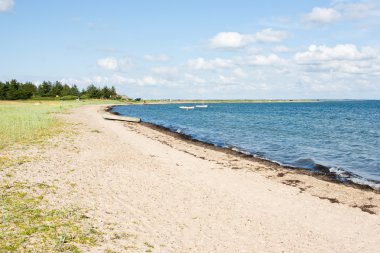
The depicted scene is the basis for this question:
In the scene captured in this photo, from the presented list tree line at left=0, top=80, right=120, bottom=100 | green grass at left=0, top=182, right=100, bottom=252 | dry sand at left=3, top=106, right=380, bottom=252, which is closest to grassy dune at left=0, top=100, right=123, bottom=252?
green grass at left=0, top=182, right=100, bottom=252

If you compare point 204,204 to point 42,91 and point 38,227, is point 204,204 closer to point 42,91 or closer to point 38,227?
point 38,227

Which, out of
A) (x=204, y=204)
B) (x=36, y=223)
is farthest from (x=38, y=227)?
(x=204, y=204)

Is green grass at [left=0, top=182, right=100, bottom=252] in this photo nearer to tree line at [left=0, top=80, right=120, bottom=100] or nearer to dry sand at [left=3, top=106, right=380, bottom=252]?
dry sand at [left=3, top=106, right=380, bottom=252]

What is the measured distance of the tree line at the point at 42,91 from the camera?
122 metres

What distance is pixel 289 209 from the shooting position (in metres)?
14.2

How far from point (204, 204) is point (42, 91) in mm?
157498

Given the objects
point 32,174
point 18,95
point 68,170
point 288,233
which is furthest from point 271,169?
point 18,95

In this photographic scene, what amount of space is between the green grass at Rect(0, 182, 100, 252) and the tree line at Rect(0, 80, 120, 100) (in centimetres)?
12439

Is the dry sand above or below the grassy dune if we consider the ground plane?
below

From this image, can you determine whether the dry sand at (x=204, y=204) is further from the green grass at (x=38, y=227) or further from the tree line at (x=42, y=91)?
the tree line at (x=42, y=91)

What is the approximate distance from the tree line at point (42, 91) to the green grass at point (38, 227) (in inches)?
4897

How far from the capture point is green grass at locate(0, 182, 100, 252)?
28.8ft

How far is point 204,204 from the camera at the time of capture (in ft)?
46.0

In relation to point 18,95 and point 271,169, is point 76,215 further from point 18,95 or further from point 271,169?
point 18,95
